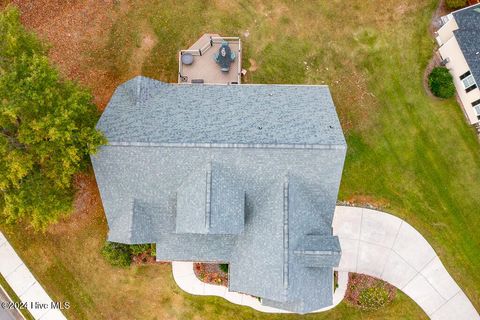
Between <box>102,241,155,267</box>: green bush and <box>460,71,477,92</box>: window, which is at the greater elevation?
<box>460,71,477,92</box>: window

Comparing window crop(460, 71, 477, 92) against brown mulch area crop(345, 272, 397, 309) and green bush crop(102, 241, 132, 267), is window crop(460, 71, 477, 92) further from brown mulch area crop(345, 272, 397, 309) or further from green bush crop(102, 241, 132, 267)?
green bush crop(102, 241, 132, 267)

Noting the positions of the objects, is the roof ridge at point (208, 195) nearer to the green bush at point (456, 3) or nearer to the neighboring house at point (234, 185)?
the neighboring house at point (234, 185)

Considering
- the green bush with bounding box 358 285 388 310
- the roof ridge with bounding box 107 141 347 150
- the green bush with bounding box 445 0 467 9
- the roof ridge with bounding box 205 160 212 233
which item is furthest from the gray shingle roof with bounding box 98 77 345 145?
the green bush with bounding box 445 0 467 9

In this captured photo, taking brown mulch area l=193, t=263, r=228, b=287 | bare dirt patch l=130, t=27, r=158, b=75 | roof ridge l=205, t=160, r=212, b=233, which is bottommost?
brown mulch area l=193, t=263, r=228, b=287

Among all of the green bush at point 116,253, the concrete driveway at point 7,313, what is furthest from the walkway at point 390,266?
the concrete driveway at point 7,313

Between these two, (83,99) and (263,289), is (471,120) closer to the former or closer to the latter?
(263,289)

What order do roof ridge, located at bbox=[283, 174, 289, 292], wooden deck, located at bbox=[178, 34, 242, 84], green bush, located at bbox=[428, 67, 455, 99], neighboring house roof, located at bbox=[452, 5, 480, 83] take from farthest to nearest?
green bush, located at bbox=[428, 67, 455, 99] → wooden deck, located at bbox=[178, 34, 242, 84] → neighboring house roof, located at bbox=[452, 5, 480, 83] → roof ridge, located at bbox=[283, 174, 289, 292]
